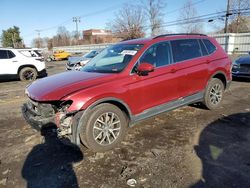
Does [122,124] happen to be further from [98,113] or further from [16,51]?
[16,51]

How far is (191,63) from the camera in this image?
523 cm

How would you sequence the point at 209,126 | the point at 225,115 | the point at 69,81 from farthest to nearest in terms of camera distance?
the point at 225,115, the point at 209,126, the point at 69,81

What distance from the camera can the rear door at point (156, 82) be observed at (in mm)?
4328

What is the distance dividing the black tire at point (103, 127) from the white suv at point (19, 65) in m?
9.76

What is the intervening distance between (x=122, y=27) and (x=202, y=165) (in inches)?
1945

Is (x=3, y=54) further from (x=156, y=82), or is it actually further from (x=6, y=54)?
(x=156, y=82)

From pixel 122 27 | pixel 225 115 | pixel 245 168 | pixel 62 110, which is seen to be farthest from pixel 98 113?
pixel 122 27

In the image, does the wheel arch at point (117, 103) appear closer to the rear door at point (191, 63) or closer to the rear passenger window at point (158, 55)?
the rear passenger window at point (158, 55)

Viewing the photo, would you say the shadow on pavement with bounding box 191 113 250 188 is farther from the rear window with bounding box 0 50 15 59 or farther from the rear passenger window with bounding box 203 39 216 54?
the rear window with bounding box 0 50 15 59

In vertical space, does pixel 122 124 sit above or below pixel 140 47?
below

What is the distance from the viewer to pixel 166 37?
5.10 meters

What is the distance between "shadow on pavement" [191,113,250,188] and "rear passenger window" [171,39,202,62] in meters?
1.52

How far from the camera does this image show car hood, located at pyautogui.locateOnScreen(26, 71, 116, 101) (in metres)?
3.76

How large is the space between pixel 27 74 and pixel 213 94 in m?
9.90
